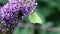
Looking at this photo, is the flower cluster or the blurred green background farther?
the blurred green background

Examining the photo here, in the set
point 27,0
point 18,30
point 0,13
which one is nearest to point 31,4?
point 27,0

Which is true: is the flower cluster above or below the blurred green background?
above

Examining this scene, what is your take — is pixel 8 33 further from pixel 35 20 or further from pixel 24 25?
pixel 24 25

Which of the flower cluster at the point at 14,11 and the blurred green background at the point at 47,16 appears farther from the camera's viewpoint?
the blurred green background at the point at 47,16

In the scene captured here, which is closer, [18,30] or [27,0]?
[27,0]

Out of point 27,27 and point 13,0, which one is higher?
point 13,0

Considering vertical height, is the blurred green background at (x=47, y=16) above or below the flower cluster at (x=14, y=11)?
below

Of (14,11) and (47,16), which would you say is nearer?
(14,11)

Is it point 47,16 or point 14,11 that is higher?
point 14,11
